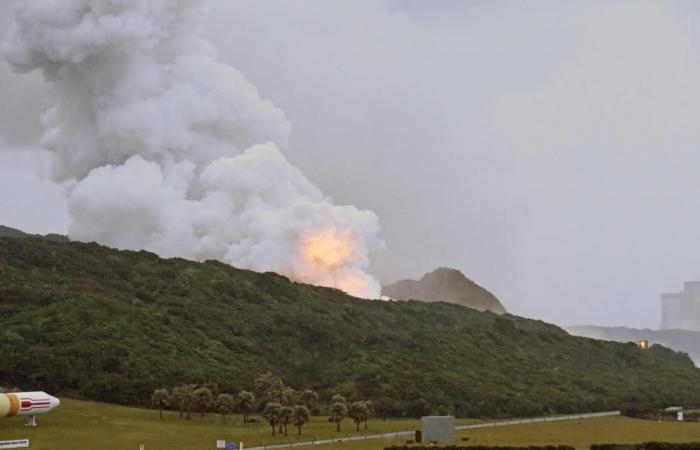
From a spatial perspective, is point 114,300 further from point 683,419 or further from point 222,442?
point 683,419

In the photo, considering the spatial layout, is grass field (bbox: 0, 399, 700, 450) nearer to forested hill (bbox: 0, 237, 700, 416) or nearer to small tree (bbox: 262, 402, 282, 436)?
small tree (bbox: 262, 402, 282, 436)

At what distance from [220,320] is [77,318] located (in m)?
26.5

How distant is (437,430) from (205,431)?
2595 centimetres

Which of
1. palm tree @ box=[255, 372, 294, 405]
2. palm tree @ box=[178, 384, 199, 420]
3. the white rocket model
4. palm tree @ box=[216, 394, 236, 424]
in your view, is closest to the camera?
the white rocket model

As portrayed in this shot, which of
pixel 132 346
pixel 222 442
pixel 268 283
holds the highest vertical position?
pixel 268 283

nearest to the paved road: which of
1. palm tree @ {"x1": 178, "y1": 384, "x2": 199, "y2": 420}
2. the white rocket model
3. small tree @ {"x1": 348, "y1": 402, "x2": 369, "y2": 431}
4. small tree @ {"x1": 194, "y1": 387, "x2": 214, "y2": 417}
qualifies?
small tree @ {"x1": 348, "y1": 402, "x2": 369, "y2": 431}

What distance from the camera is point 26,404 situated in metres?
117

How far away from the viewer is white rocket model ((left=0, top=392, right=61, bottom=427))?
116 m

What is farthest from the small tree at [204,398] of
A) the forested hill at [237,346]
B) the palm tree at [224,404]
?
the forested hill at [237,346]

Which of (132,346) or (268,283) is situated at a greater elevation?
(268,283)

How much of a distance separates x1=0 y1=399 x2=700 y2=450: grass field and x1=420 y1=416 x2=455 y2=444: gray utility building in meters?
2.70

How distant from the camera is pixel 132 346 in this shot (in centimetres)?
14950

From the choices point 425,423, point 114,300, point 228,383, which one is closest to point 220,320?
point 114,300

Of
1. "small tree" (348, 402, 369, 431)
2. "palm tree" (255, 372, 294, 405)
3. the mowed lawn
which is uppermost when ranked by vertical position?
"palm tree" (255, 372, 294, 405)
